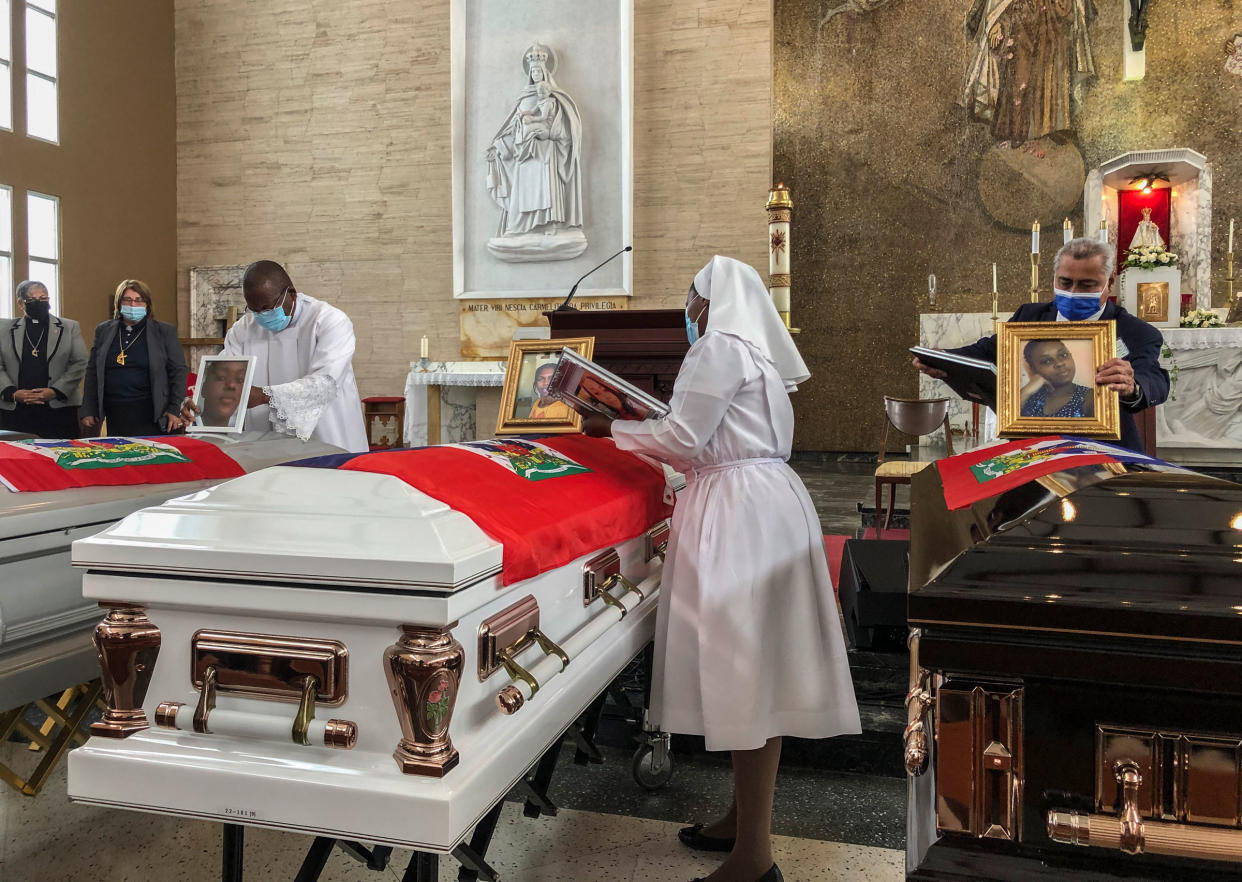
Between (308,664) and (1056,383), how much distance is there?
5.90 feet

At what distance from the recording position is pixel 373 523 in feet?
4.31

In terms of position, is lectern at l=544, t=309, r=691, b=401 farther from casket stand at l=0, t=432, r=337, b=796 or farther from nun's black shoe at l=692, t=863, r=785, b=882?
nun's black shoe at l=692, t=863, r=785, b=882

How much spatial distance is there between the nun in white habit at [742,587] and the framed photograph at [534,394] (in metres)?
0.77

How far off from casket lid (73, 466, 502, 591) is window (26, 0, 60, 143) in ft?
36.3

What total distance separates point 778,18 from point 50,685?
32.0 feet

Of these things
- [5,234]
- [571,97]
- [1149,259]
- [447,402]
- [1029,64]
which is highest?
[1029,64]

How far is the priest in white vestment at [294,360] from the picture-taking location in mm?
3154

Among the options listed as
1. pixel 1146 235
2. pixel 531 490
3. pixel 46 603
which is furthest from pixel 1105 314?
pixel 1146 235

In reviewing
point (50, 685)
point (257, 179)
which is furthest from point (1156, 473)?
point (257, 179)

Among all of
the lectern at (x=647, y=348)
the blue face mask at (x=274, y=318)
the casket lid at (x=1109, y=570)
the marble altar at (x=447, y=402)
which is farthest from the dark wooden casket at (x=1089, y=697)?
the marble altar at (x=447, y=402)

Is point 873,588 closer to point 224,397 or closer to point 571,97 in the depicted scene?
point 224,397

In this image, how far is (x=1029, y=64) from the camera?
29.2 ft

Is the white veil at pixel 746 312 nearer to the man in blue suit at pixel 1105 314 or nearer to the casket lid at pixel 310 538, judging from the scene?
the man in blue suit at pixel 1105 314

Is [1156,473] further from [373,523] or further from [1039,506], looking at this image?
[373,523]
